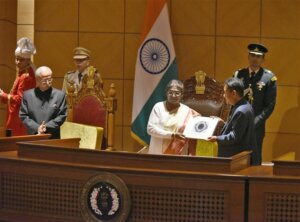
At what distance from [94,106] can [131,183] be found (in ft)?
8.67

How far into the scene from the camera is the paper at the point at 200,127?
16.4ft

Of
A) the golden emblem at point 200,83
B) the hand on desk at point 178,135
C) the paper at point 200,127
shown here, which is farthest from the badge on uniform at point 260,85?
the hand on desk at point 178,135

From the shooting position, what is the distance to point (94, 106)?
6.22m

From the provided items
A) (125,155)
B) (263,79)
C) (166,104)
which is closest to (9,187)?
(125,155)

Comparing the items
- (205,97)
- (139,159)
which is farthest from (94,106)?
(139,159)

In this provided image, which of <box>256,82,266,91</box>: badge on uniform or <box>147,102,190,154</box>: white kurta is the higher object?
<box>256,82,266,91</box>: badge on uniform

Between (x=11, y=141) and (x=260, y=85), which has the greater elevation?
(x=260, y=85)

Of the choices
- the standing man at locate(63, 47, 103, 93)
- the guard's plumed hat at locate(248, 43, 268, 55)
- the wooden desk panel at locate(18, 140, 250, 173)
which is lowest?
the wooden desk panel at locate(18, 140, 250, 173)

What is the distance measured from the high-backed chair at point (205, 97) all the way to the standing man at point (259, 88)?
0.88 feet

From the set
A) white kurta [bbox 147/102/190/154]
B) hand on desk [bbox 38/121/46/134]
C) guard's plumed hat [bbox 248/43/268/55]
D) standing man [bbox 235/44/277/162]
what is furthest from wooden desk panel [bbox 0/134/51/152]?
guard's plumed hat [bbox 248/43/268/55]

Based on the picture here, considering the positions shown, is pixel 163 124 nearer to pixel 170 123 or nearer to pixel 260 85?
pixel 170 123

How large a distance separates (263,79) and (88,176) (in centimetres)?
263

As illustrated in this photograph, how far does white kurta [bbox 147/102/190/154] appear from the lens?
17.8 ft

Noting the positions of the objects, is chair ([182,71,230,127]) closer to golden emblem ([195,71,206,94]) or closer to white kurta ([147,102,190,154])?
golden emblem ([195,71,206,94])
